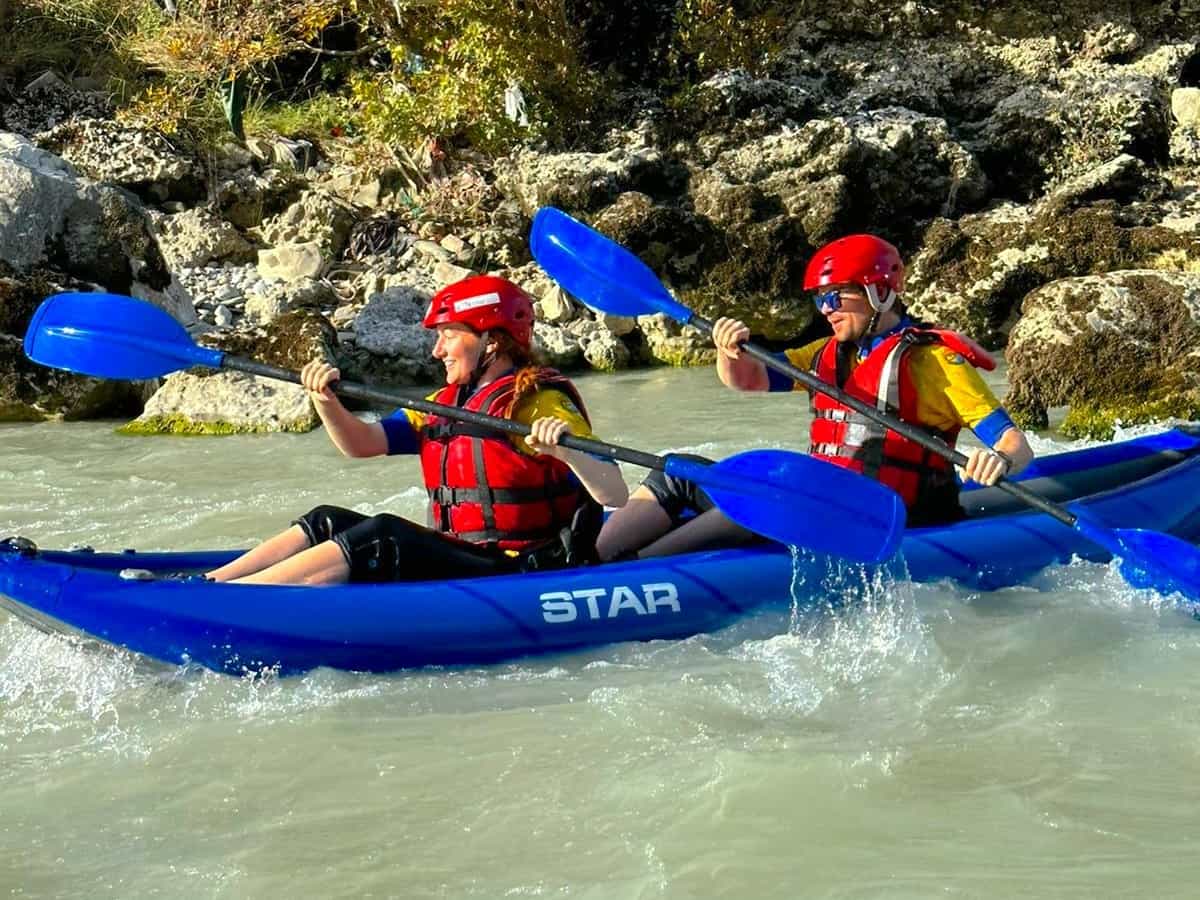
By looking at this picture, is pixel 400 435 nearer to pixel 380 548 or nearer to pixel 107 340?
pixel 380 548

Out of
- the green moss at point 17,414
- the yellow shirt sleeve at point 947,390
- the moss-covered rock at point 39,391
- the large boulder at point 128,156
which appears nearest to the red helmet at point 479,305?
the yellow shirt sleeve at point 947,390

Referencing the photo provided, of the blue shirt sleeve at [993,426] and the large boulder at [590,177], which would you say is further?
the large boulder at [590,177]

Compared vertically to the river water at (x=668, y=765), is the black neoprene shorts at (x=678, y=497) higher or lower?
higher

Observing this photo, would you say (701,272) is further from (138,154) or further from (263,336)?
(138,154)

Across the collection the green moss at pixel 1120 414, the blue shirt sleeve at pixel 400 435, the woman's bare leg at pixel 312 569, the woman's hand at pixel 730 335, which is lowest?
the green moss at pixel 1120 414

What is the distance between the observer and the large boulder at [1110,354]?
20.9 feet

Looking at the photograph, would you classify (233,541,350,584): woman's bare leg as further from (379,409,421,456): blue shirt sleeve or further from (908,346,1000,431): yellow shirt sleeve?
(908,346,1000,431): yellow shirt sleeve

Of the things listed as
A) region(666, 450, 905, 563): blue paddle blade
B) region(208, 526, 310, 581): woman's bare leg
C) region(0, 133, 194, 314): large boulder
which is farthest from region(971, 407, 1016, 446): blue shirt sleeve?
region(0, 133, 194, 314): large boulder

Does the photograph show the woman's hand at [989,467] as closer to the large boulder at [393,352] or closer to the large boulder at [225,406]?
the large boulder at [225,406]

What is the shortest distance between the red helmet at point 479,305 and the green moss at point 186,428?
388 cm

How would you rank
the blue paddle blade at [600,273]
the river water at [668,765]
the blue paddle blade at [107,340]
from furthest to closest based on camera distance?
the blue paddle blade at [600,273] < the blue paddle blade at [107,340] < the river water at [668,765]

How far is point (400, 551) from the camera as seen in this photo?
3.56 metres

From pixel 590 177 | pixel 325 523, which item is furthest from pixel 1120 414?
pixel 590 177

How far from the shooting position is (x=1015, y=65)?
11172mm
